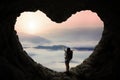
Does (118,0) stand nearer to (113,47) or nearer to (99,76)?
(113,47)

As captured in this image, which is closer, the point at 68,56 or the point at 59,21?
the point at 68,56

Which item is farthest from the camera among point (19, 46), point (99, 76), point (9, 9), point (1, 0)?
point (19, 46)

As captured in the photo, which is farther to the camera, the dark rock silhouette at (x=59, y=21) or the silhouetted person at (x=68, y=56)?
the silhouetted person at (x=68, y=56)

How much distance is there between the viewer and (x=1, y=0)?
20984 millimetres

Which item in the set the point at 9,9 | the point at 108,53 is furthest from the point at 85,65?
the point at 9,9

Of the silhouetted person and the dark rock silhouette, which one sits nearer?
the dark rock silhouette

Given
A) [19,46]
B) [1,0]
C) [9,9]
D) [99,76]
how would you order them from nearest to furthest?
[1,0] → [9,9] → [99,76] → [19,46]

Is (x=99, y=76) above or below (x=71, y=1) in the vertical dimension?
below

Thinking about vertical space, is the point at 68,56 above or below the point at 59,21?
below

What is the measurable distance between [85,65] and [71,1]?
17.6 ft

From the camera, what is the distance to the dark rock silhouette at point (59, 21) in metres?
23.4

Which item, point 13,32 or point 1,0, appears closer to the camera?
point 1,0

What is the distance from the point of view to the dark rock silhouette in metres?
23.4

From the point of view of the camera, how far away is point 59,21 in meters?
26.2
